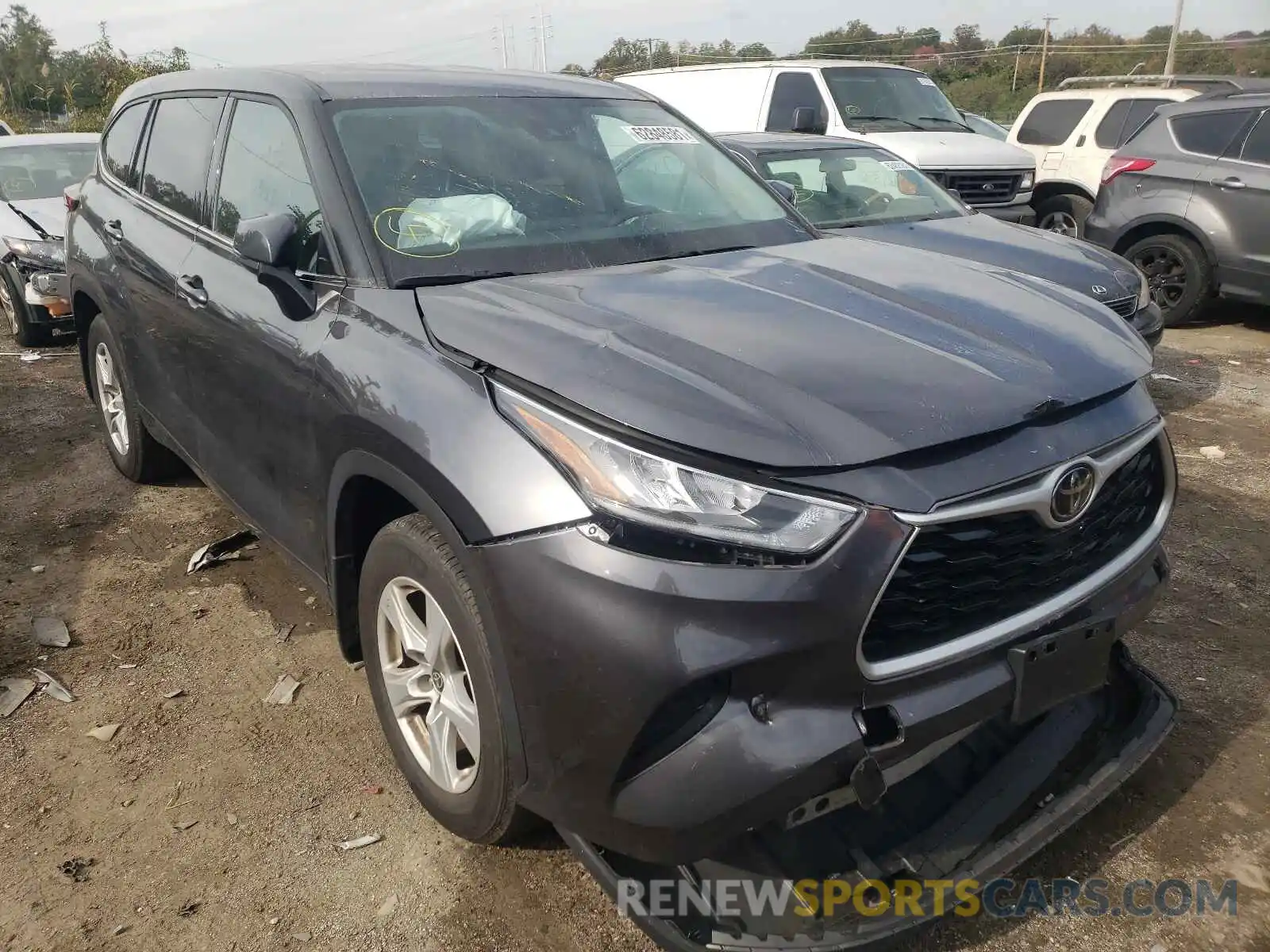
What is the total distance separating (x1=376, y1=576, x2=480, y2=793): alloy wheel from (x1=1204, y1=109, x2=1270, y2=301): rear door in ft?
24.7

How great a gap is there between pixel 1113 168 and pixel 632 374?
7.97m

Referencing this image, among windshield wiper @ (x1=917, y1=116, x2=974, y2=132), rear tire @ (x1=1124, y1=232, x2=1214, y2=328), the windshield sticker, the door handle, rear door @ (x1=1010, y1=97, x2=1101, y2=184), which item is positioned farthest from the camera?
rear door @ (x1=1010, y1=97, x2=1101, y2=184)

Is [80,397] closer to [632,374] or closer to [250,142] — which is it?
[250,142]

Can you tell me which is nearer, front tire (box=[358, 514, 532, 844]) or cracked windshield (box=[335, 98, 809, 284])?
front tire (box=[358, 514, 532, 844])

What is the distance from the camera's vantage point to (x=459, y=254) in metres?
2.69

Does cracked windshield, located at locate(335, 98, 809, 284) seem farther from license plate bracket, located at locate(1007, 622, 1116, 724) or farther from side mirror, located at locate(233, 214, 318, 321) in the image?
license plate bracket, located at locate(1007, 622, 1116, 724)

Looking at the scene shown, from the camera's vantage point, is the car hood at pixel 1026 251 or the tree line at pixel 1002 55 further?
the tree line at pixel 1002 55

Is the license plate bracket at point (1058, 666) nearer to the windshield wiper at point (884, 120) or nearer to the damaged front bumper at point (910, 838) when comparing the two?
the damaged front bumper at point (910, 838)

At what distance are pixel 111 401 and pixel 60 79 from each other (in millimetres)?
40261

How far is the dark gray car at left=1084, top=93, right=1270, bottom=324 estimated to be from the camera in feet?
24.8

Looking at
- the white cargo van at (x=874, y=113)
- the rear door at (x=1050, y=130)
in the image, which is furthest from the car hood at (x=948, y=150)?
the rear door at (x=1050, y=130)

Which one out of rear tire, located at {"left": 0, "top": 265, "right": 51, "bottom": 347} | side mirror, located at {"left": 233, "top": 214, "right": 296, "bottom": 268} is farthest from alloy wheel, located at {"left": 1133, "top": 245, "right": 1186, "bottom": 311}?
rear tire, located at {"left": 0, "top": 265, "right": 51, "bottom": 347}

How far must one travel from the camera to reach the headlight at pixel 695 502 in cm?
181

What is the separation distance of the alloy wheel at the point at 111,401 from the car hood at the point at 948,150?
6735mm
